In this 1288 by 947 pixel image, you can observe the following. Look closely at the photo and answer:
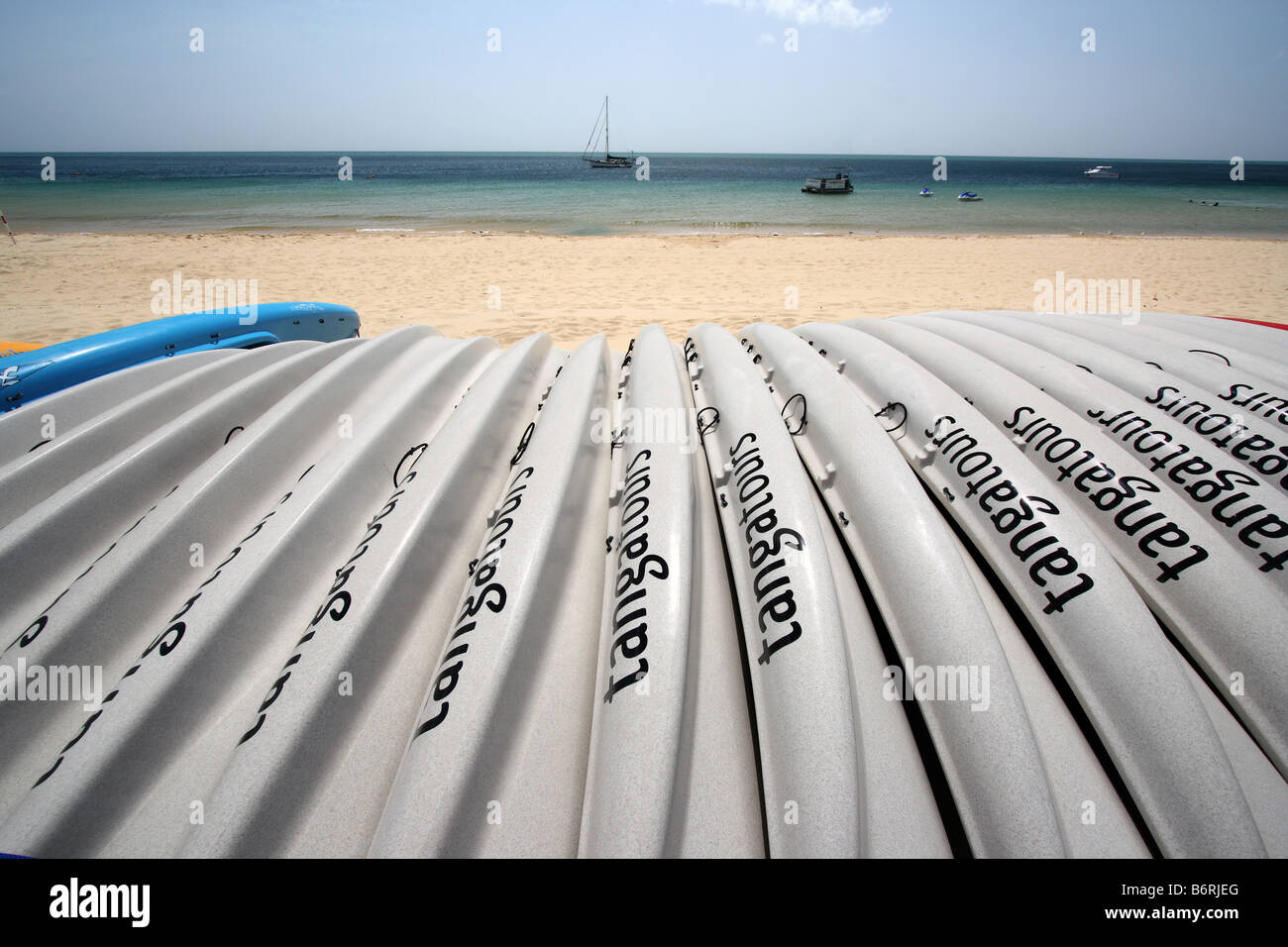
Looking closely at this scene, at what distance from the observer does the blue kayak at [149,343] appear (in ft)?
10.7

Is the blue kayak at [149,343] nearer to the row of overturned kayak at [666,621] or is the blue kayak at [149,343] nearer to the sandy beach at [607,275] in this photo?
the row of overturned kayak at [666,621]

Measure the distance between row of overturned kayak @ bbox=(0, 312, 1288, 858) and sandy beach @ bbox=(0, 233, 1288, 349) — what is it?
550cm

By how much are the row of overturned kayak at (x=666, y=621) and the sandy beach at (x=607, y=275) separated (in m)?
5.50

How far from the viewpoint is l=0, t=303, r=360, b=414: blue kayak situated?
10.7 ft

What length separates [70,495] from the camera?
2135 mm

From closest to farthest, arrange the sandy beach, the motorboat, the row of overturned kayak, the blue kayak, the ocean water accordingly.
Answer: the row of overturned kayak
the blue kayak
the sandy beach
the ocean water
the motorboat

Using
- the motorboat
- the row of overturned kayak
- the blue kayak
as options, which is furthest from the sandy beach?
the motorboat

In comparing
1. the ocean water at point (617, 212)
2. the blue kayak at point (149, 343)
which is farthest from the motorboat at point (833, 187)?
the blue kayak at point (149, 343)

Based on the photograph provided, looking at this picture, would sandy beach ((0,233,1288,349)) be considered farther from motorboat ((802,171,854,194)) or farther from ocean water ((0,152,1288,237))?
motorboat ((802,171,854,194))

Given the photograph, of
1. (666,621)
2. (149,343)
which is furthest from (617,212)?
(666,621)

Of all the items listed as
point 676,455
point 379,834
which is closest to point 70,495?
point 379,834

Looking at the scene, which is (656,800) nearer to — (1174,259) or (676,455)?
(676,455)

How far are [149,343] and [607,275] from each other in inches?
353
